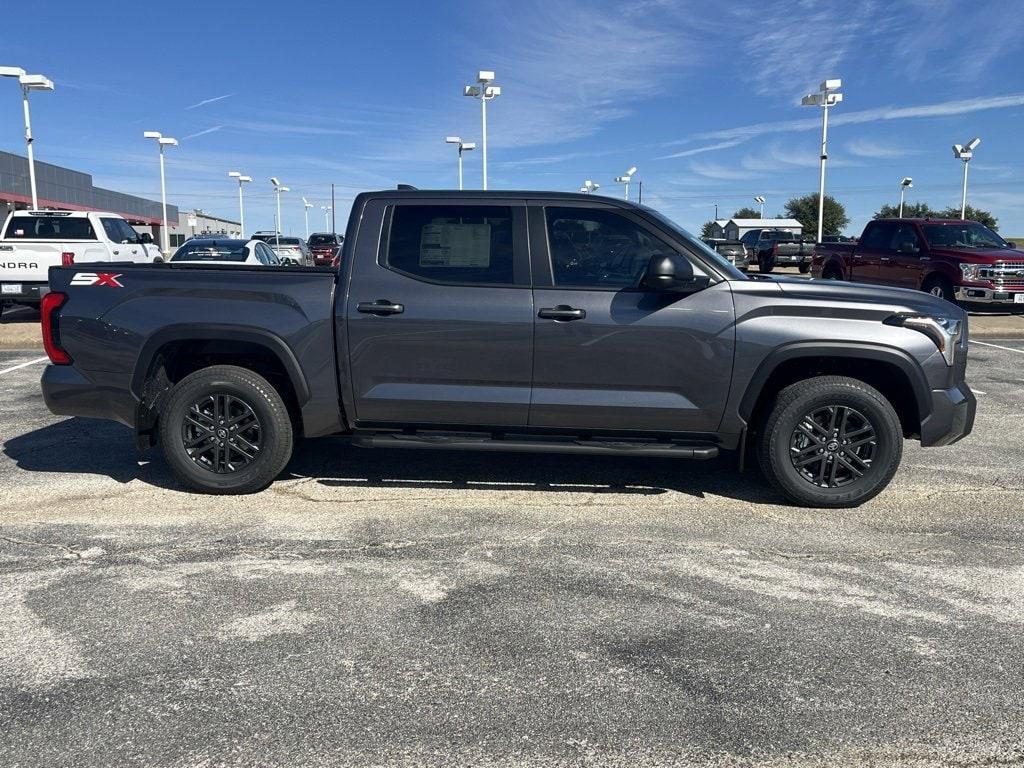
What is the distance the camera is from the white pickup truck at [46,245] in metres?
14.0

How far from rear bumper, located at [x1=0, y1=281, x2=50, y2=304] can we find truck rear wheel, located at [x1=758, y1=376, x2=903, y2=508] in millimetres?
13144

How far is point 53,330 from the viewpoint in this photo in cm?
525

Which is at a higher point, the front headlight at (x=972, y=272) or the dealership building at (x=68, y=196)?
the dealership building at (x=68, y=196)

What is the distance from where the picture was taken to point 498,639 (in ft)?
11.2

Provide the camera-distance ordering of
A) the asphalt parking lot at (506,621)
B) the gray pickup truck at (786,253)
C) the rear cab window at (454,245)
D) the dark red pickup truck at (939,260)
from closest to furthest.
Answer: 1. the asphalt parking lot at (506,621)
2. the rear cab window at (454,245)
3. the dark red pickup truck at (939,260)
4. the gray pickup truck at (786,253)

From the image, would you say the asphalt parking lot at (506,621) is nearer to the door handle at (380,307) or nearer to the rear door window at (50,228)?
the door handle at (380,307)

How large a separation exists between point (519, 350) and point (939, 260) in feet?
46.7

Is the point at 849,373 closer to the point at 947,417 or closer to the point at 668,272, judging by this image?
the point at 947,417

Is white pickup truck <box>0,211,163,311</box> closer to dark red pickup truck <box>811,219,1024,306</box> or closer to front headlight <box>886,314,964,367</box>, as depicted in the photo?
front headlight <box>886,314,964,367</box>

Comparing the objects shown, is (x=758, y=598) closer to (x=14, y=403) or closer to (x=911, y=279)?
(x=14, y=403)

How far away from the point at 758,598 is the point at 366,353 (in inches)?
103

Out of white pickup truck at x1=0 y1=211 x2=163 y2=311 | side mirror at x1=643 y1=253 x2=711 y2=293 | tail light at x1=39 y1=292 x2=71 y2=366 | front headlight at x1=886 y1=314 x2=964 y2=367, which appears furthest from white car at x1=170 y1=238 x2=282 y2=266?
front headlight at x1=886 y1=314 x2=964 y2=367

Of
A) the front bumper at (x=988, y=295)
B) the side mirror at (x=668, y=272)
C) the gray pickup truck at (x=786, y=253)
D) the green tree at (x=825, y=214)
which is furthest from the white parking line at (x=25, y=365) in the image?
the green tree at (x=825, y=214)

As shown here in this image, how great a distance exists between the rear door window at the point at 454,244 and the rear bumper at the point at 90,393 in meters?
1.86
